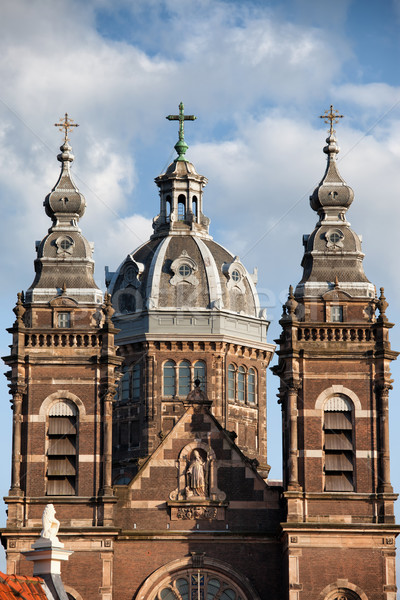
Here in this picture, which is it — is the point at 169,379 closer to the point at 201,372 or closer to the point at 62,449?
the point at 201,372

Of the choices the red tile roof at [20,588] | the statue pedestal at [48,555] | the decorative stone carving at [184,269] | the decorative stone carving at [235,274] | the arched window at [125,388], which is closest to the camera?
the red tile roof at [20,588]

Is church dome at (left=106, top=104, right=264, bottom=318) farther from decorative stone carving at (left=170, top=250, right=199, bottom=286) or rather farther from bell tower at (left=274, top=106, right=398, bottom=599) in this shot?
bell tower at (left=274, top=106, right=398, bottom=599)

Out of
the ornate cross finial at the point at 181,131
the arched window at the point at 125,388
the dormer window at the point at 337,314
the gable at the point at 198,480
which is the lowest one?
the gable at the point at 198,480

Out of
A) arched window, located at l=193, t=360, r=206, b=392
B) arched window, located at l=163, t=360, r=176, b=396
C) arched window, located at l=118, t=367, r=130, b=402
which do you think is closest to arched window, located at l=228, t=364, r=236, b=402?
arched window, located at l=193, t=360, r=206, b=392

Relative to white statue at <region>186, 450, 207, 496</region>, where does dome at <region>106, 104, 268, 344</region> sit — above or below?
above

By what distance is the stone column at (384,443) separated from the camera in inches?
2721

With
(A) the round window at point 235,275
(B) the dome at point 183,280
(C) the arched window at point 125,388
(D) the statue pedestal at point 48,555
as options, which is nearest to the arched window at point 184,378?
(C) the arched window at point 125,388

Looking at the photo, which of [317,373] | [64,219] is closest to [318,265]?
[317,373]

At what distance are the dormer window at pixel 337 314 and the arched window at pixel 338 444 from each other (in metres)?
3.02

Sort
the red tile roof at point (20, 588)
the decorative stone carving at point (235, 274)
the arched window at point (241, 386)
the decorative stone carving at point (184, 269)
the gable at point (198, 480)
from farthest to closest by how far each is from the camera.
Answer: the decorative stone carving at point (235, 274)
the decorative stone carving at point (184, 269)
the arched window at point (241, 386)
the gable at point (198, 480)
the red tile roof at point (20, 588)

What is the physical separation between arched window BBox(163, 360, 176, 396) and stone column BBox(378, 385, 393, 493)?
13.3m

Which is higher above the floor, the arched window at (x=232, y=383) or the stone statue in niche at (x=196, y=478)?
the arched window at (x=232, y=383)

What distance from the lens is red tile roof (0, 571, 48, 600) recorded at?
51.6 meters

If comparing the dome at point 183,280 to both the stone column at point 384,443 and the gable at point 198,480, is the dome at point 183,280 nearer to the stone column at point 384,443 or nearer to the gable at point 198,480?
the gable at point 198,480
